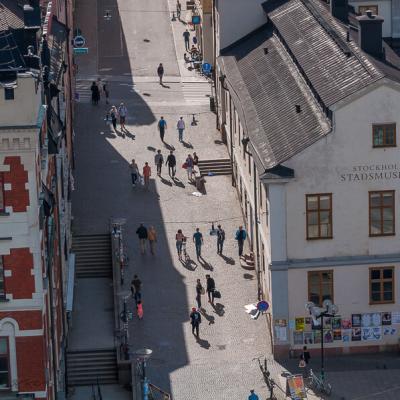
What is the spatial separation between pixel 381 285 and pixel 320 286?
120 inches

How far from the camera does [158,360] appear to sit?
88688 mm

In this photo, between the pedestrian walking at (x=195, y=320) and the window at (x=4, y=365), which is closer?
the window at (x=4, y=365)

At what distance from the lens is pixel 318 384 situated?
8481 cm

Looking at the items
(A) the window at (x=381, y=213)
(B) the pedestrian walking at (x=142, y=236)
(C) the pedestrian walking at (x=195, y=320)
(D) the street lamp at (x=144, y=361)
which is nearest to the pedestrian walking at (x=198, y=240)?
(B) the pedestrian walking at (x=142, y=236)

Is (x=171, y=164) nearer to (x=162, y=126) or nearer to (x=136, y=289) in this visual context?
(x=162, y=126)

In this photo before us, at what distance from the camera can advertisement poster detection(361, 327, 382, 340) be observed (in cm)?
8950

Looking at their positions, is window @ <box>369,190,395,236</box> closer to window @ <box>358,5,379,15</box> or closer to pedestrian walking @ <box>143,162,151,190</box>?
pedestrian walking @ <box>143,162,151,190</box>

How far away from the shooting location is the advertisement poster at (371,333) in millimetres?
89500

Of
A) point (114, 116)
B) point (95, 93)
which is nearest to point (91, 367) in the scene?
point (114, 116)

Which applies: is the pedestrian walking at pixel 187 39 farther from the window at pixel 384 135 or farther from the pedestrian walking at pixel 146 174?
the window at pixel 384 135

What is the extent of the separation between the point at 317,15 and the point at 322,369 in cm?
2462

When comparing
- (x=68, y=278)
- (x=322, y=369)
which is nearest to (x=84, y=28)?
(x=68, y=278)

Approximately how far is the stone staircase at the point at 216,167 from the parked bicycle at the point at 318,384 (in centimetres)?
2920

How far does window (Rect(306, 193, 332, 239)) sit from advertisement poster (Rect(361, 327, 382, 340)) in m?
5.00
